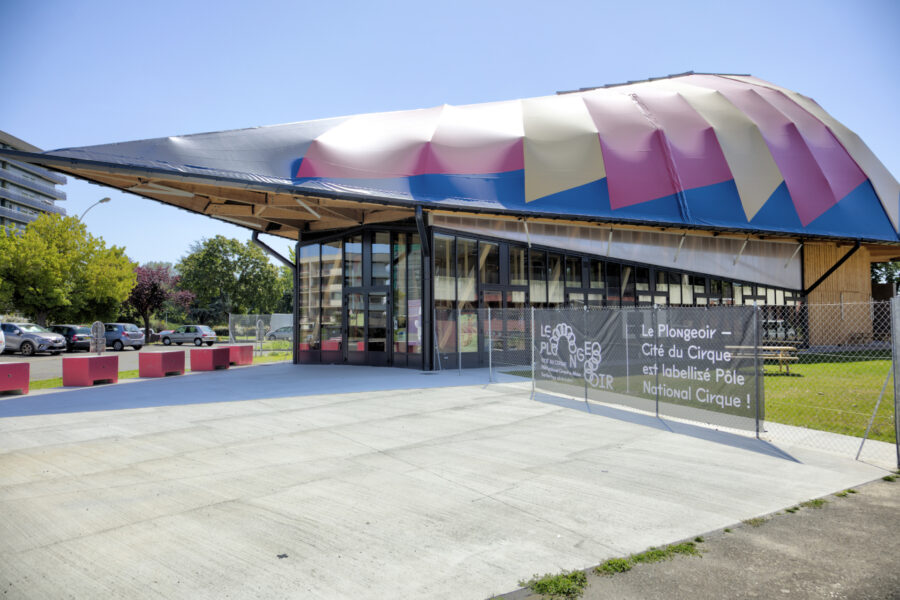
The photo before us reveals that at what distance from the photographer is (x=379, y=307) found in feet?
64.8

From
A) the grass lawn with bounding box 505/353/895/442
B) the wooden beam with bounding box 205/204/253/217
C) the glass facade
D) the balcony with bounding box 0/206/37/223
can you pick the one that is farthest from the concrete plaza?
the balcony with bounding box 0/206/37/223

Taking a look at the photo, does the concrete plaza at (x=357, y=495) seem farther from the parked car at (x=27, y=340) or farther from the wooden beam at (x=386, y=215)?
the parked car at (x=27, y=340)

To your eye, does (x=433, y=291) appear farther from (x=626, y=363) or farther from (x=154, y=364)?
(x=154, y=364)

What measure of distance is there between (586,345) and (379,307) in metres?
9.93

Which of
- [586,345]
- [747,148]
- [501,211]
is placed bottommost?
[586,345]

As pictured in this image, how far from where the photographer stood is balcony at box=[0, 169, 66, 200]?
282 ft

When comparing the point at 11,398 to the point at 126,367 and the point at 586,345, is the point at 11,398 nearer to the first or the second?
the point at 126,367

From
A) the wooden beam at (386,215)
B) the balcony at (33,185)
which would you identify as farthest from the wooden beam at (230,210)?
the balcony at (33,185)

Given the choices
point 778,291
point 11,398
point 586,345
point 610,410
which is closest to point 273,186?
point 11,398

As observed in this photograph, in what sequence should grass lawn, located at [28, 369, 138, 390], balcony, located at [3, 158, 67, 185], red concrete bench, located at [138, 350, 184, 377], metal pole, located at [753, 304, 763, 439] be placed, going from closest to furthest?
metal pole, located at [753, 304, 763, 439]
grass lawn, located at [28, 369, 138, 390]
red concrete bench, located at [138, 350, 184, 377]
balcony, located at [3, 158, 67, 185]

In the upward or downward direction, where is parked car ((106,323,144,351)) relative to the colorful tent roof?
downward

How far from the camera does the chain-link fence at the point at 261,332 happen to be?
104 feet

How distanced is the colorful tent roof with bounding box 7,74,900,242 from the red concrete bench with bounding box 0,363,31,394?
5.63 metres

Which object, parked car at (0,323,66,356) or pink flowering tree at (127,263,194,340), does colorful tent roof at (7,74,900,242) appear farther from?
pink flowering tree at (127,263,194,340)
